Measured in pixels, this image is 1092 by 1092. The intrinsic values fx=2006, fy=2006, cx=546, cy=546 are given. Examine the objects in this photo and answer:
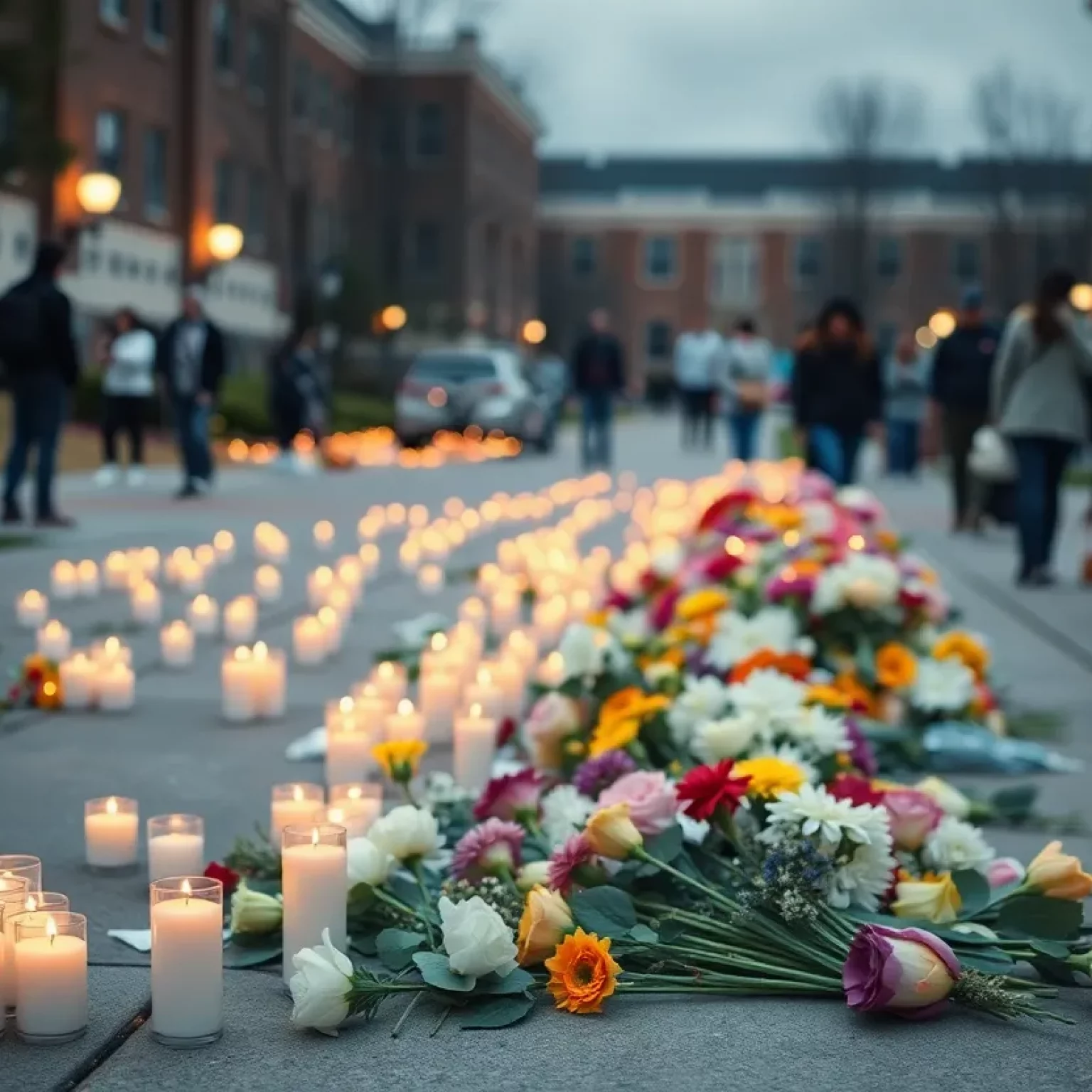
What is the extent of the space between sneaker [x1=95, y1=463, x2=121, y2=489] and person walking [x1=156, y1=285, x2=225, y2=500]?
1483 millimetres

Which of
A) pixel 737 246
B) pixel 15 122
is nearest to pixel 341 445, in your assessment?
pixel 15 122

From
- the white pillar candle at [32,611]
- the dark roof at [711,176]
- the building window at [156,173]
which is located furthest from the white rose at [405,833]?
the dark roof at [711,176]

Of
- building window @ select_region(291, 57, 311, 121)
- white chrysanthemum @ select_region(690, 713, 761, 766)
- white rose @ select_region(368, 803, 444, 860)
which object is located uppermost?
building window @ select_region(291, 57, 311, 121)

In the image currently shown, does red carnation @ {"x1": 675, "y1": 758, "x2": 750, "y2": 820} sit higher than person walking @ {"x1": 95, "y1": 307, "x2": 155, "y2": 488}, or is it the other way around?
person walking @ {"x1": 95, "y1": 307, "x2": 155, "y2": 488}

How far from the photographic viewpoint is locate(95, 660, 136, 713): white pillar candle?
23.0 feet

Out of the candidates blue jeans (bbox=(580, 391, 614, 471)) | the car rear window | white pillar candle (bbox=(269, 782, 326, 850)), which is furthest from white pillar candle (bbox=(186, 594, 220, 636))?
the car rear window

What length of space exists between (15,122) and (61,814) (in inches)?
734

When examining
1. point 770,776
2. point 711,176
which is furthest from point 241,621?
point 711,176

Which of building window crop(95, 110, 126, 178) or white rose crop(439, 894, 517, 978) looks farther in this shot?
building window crop(95, 110, 126, 178)

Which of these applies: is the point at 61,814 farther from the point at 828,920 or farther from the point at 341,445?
the point at 341,445

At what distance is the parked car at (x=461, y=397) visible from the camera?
29266 millimetres

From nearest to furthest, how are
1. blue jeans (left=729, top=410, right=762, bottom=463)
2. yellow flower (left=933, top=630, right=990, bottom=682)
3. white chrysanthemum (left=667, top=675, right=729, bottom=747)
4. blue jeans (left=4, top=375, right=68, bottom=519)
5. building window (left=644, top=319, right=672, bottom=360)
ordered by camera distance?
1. white chrysanthemum (left=667, top=675, right=729, bottom=747)
2. yellow flower (left=933, top=630, right=990, bottom=682)
3. blue jeans (left=4, top=375, right=68, bottom=519)
4. blue jeans (left=729, top=410, right=762, bottom=463)
5. building window (left=644, top=319, right=672, bottom=360)

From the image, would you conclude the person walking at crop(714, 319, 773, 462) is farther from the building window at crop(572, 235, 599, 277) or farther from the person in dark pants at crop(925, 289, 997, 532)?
the building window at crop(572, 235, 599, 277)

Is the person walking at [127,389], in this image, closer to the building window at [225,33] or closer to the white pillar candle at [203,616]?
the white pillar candle at [203,616]
